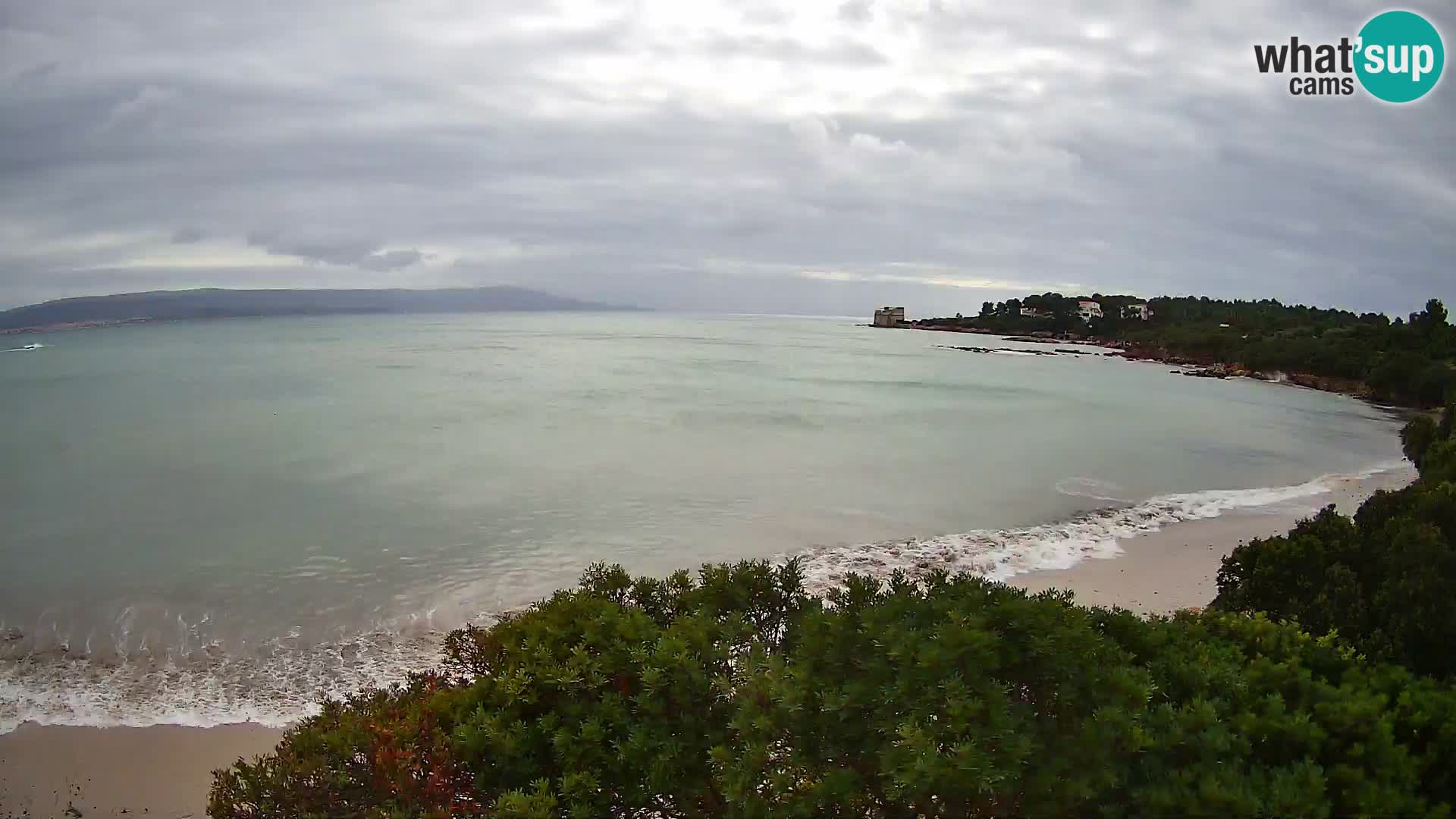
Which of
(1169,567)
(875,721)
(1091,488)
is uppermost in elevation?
(875,721)

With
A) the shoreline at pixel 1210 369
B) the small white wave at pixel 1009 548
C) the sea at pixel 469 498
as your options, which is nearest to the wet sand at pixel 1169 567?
the small white wave at pixel 1009 548

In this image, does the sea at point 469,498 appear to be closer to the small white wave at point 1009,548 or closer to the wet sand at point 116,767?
the small white wave at point 1009,548

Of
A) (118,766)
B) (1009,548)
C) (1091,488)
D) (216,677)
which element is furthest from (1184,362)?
(118,766)

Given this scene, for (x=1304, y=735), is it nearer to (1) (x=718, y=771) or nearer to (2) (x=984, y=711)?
(2) (x=984, y=711)

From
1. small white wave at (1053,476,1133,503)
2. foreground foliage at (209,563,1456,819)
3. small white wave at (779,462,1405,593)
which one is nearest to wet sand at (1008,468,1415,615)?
small white wave at (779,462,1405,593)

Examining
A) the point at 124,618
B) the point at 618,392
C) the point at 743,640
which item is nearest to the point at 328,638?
the point at 124,618

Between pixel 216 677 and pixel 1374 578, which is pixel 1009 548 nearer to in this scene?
pixel 1374 578
